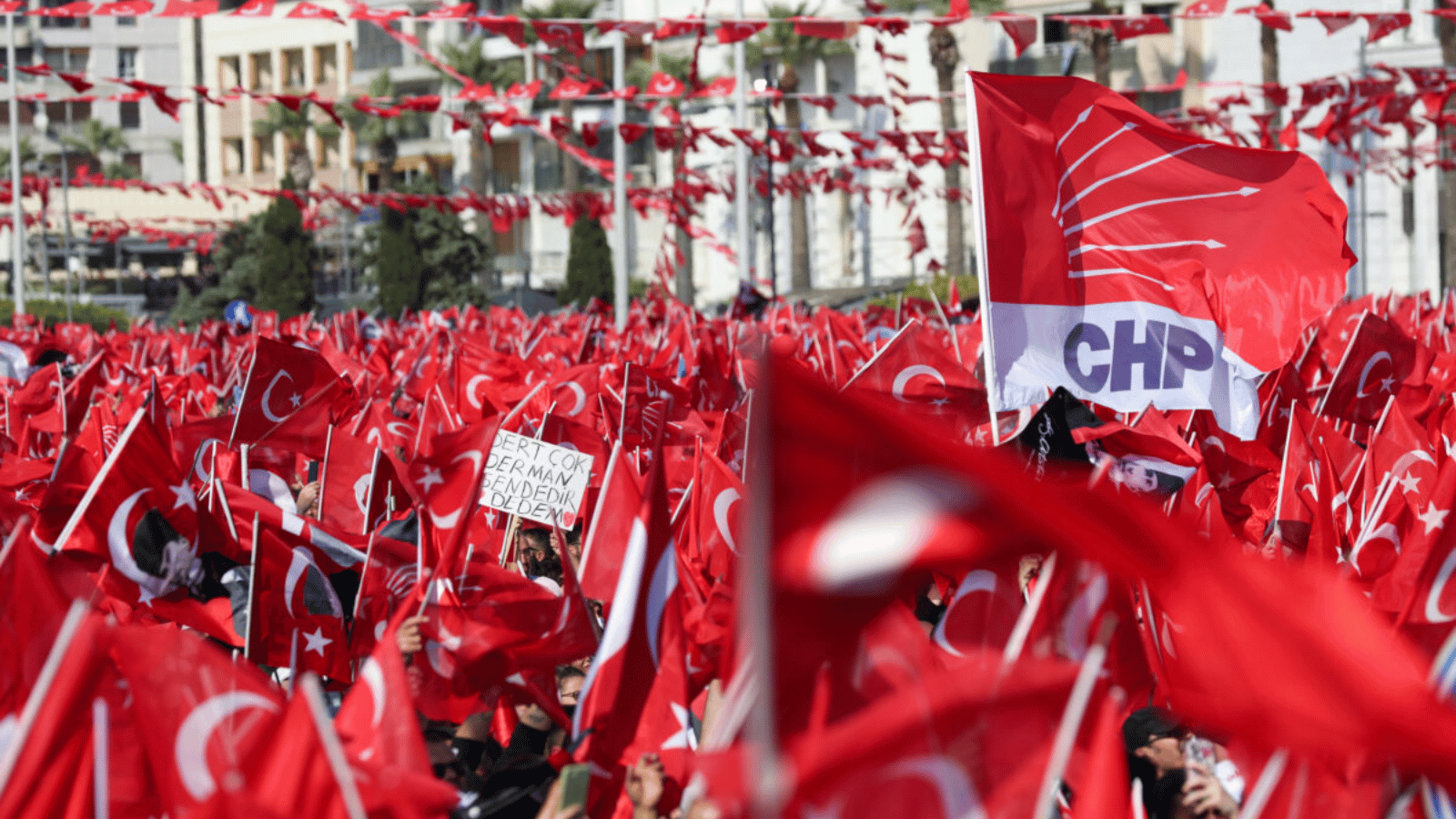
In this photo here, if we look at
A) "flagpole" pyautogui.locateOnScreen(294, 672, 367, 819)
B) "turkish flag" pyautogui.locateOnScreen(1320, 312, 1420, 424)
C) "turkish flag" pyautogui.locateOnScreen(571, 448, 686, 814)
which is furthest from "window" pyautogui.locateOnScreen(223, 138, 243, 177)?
"flagpole" pyautogui.locateOnScreen(294, 672, 367, 819)

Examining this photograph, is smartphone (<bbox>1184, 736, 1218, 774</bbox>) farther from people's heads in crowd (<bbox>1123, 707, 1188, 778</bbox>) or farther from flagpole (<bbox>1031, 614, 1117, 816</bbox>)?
flagpole (<bbox>1031, 614, 1117, 816</bbox>)

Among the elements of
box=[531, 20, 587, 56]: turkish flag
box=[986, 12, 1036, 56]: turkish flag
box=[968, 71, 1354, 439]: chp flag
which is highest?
box=[531, 20, 587, 56]: turkish flag

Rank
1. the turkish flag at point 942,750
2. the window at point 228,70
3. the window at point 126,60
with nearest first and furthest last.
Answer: the turkish flag at point 942,750, the window at point 228,70, the window at point 126,60

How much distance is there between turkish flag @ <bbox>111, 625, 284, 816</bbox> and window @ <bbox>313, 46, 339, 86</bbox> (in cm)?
6500

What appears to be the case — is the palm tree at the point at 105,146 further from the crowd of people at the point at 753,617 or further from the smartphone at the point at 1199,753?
the smartphone at the point at 1199,753

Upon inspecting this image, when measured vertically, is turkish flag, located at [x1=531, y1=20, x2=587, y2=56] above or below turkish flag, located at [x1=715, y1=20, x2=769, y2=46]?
above

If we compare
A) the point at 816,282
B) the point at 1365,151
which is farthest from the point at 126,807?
the point at 816,282

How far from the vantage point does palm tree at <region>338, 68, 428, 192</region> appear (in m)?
57.5

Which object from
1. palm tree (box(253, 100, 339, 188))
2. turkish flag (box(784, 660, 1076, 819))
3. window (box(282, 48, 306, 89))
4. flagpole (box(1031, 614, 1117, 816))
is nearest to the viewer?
turkish flag (box(784, 660, 1076, 819))

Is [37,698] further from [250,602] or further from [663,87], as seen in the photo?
[663,87]

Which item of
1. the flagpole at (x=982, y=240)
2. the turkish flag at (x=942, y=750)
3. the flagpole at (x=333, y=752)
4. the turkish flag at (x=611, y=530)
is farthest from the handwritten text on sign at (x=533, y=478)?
the turkish flag at (x=942, y=750)

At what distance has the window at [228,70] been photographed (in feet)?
223

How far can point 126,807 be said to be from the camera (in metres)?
3.79

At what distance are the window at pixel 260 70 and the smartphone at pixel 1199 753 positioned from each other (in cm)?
6735
